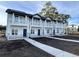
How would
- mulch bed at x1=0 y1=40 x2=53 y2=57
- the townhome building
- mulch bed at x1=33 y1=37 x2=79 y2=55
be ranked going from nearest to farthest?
mulch bed at x1=0 y1=40 x2=53 y2=57 < mulch bed at x1=33 y1=37 x2=79 y2=55 < the townhome building

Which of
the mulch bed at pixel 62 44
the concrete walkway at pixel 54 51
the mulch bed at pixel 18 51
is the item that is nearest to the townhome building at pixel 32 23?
the mulch bed at pixel 62 44

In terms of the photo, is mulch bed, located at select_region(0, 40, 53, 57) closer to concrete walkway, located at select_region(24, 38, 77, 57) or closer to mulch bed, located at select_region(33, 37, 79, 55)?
concrete walkway, located at select_region(24, 38, 77, 57)

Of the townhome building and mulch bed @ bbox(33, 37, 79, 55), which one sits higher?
the townhome building

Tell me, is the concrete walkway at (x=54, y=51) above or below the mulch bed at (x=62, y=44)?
below

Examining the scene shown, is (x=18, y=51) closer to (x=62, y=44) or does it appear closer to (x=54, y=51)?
(x=54, y=51)

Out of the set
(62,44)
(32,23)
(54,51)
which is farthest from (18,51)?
(32,23)

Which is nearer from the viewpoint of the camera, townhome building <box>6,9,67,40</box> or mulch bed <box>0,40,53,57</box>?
mulch bed <box>0,40,53,57</box>

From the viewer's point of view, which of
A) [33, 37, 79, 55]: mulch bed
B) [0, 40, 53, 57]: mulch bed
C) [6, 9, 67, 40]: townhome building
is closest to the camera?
[0, 40, 53, 57]: mulch bed

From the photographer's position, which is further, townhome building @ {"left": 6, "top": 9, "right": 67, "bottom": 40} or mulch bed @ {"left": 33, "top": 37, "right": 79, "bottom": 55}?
townhome building @ {"left": 6, "top": 9, "right": 67, "bottom": 40}

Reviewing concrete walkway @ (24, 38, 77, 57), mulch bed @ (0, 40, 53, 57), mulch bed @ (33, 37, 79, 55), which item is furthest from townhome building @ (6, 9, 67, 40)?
mulch bed @ (0, 40, 53, 57)

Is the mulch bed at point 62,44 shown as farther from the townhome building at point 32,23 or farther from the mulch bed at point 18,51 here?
the mulch bed at point 18,51

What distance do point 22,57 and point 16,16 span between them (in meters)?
3.38

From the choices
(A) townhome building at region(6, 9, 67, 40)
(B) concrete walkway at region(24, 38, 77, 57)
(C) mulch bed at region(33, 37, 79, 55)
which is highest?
(A) townhome building at region(6, 9, 67, 40)

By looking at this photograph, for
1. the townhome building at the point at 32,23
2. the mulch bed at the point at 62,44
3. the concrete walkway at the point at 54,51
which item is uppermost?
the townhome building at the point at 32,23
